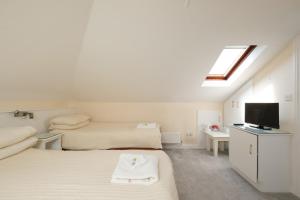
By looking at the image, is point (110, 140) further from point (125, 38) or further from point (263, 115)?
point (263, 115)

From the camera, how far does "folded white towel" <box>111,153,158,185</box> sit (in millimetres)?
1240

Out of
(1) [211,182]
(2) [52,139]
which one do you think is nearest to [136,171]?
(1) [211,182]

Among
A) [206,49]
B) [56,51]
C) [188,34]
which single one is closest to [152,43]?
[188,34]

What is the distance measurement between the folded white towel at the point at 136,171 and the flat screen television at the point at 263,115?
6.30 feet

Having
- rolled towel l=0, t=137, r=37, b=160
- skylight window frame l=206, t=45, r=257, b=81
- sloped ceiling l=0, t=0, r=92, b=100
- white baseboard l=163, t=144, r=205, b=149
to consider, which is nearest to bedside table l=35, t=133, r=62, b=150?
rolled towel l=0, t=137, r=37, b=160

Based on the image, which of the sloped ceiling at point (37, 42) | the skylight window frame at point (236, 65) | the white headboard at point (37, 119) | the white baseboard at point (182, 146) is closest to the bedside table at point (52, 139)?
the white headboard at point (37, 119)

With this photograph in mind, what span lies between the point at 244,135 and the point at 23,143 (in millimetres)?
2850

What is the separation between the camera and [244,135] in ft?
8.43

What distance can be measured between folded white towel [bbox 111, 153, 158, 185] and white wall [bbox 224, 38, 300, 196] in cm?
193

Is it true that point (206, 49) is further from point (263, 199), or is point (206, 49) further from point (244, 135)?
point (263, 199)

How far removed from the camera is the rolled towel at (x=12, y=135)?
1.71 meters

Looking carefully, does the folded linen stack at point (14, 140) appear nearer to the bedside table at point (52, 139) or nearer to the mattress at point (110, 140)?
the bedside table at point (52, 139)

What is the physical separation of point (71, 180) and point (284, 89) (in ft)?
9.02

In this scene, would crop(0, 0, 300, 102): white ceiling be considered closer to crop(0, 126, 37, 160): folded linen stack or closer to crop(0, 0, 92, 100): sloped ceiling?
crop(0, 0, 92, 100): sloped ceiling
